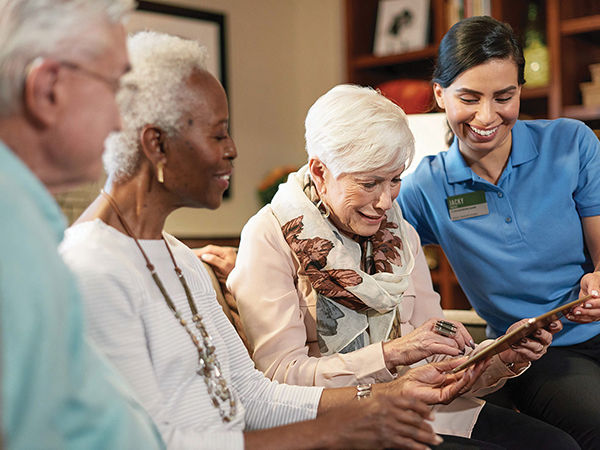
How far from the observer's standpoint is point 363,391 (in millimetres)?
1511

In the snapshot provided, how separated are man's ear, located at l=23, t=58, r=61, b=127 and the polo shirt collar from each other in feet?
4.96

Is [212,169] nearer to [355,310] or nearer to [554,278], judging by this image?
[355,310]

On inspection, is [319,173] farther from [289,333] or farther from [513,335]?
[513,335]

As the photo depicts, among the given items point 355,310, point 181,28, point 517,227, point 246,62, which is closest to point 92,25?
point 355,310

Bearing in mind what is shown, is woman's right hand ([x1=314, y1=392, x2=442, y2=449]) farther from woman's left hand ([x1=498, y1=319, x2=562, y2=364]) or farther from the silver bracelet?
woman's left hand ([x1=498, y1=319, x2=562, y2=364])

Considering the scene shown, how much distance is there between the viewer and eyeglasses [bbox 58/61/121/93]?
842 mm

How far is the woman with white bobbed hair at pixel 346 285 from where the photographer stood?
1.63 meters

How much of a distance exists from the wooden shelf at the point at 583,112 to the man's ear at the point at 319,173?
89.9 inches

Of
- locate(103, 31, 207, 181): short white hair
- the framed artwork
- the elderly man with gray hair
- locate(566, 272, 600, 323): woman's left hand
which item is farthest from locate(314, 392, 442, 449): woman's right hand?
the framed artwork

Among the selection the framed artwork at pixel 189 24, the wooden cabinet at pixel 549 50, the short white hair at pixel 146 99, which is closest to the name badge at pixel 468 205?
the short white hair at pixel 146 99

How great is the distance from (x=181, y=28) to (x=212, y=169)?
2943 millimetres

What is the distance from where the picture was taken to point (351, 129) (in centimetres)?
172

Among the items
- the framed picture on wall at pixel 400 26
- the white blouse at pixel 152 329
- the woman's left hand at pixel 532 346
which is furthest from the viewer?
the framed picture on wall at pixel 400 26

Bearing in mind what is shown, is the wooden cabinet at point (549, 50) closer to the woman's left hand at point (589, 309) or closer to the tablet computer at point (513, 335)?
the woman's left hand at point (589, 309)
